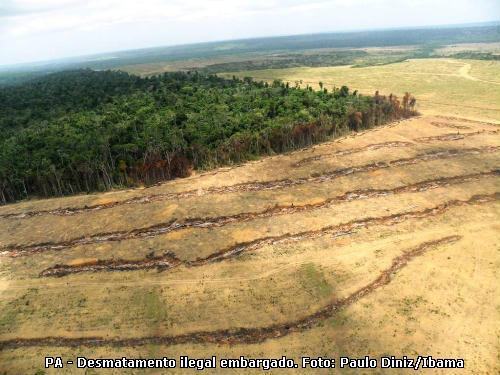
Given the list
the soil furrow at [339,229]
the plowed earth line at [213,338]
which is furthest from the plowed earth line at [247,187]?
the plowed earth line at [213,338]

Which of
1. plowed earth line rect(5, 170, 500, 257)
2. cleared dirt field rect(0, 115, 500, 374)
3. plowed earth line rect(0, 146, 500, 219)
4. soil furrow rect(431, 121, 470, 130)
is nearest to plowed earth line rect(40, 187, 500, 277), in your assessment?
cleared dirt field rect(0, 115, 500, 374)

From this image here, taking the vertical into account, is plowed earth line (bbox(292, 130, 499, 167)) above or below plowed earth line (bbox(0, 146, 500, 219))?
above

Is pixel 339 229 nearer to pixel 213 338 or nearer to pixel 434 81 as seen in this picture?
pixel 213 338

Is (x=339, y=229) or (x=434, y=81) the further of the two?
(x=434, y=81)

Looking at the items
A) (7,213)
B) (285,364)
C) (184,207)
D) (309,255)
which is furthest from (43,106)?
(285,364)

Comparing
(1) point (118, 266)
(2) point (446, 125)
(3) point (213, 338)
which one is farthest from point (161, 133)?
(2) point (446, 125)

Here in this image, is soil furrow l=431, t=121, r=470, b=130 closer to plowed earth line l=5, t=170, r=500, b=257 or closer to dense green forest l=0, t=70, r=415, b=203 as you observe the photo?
dense green forest l=0, t=70, r=415, b=203

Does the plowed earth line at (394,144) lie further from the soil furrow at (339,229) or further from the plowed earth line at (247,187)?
the soil furrow at (339,229)

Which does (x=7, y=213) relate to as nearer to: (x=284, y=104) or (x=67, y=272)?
(x=67, y=272)
